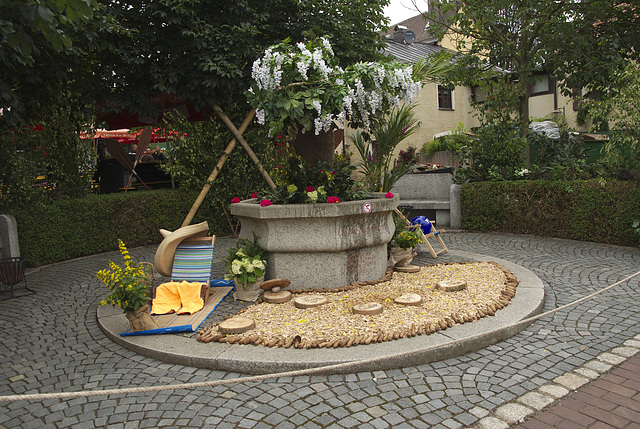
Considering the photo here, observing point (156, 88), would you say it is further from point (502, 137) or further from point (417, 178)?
point (502, 137)

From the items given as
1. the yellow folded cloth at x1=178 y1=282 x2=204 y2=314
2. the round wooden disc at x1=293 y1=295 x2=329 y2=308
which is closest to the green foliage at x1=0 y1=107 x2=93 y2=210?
the yellow folded cloth at x1=178 y1=282 x2=204 y2=314

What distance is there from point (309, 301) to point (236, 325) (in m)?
0.94

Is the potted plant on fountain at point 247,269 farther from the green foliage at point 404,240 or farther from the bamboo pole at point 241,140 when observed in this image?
the bamboo pole at point 241,140

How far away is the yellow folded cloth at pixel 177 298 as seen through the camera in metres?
5.25

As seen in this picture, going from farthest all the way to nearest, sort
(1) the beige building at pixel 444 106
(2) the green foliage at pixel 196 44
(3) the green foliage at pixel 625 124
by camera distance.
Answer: (1) the beige building at pixel 444 106, (2) the green foliage at pixel 196 44, (3) the green foliage at pixel 625 124

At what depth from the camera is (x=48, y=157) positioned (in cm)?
848

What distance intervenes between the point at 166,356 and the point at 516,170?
8.31 metres

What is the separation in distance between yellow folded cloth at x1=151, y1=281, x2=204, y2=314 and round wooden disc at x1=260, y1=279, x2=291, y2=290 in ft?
2.35

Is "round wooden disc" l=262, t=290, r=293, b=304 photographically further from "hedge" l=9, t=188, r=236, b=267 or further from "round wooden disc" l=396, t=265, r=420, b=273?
"hedge" l=9, t=188, r=236, b=267

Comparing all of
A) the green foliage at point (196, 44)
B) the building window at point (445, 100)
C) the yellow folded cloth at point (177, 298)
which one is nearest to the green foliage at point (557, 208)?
the green foliage at point (196, 44)

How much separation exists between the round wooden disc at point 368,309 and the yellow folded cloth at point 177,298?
174cm

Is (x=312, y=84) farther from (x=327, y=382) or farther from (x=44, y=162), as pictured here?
(x=44, y=162)

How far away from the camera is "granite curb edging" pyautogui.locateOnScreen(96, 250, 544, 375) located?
386 cm

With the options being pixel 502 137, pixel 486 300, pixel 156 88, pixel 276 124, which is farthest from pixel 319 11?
pixel 486 300
